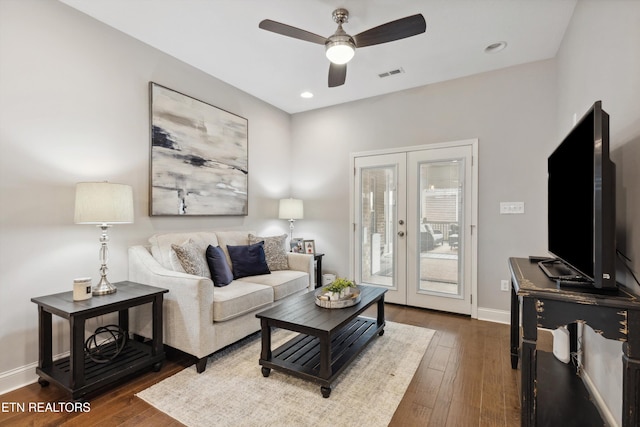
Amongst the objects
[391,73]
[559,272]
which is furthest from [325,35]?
[559,272]

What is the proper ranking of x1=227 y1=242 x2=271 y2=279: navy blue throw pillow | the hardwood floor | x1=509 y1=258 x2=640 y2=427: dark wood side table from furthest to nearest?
x1=227 y1=242 x2=271 y2=279: navy blue throw pillow
the hardwood floor
x1=509 y1=258 x2=640 y2=427: dark wood side table

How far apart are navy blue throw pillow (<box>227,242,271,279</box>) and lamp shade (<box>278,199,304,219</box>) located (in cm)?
103

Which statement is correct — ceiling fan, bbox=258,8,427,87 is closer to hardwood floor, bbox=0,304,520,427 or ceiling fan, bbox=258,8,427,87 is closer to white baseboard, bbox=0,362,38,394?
hardwood floor, bbox=0,304,520,427

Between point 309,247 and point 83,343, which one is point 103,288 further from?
point 309,247

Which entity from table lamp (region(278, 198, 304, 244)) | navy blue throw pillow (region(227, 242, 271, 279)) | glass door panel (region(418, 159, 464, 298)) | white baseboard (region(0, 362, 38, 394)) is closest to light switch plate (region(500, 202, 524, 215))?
glass door panel (region(418, 159, 464, 298))

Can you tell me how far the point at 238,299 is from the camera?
247cm

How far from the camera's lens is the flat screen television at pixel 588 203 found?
1.28 meters

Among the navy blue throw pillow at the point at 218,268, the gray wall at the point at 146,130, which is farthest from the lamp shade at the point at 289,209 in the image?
the navy blue throw pillow at the point at 218,268

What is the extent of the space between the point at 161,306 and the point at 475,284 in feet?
10.5

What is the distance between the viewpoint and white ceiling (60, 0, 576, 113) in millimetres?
2336

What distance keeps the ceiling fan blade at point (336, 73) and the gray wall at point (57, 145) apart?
1.65 m

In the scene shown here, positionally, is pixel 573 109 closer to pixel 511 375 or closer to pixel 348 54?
pixel 348 54

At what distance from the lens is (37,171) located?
2.19m

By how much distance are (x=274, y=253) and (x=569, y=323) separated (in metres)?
2.77
